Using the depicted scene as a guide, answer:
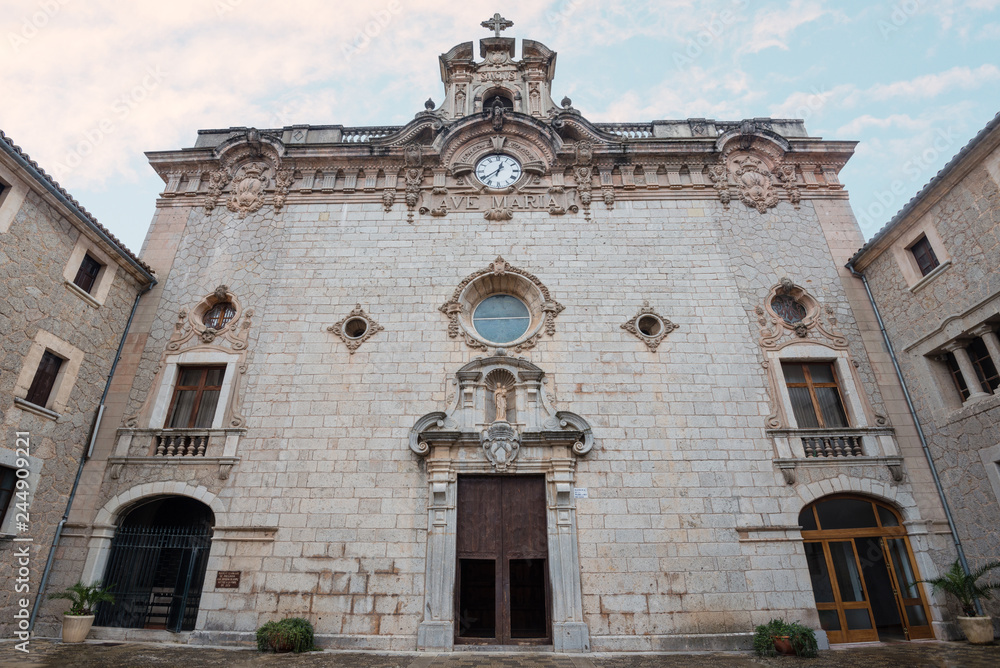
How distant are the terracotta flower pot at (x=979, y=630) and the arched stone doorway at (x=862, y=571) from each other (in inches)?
32.7

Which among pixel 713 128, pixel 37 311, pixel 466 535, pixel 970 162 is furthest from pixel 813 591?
pixel 37 311

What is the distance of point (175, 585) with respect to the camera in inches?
446

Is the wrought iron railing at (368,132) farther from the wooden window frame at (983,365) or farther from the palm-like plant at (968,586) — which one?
the palm-like plant at (968,586)

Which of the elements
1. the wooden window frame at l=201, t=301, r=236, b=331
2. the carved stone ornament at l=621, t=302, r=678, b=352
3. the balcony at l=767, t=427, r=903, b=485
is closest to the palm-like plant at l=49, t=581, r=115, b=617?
the wooden window frame at l=201, t=301, r=236, b=331

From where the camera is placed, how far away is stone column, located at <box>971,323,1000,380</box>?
32.6ft

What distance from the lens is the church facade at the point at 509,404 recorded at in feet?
33.7

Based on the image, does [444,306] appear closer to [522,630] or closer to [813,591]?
[522,630]

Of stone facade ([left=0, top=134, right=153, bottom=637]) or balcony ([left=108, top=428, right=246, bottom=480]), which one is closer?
stone facade ([left=0, top=134, right=153, bottom=637])

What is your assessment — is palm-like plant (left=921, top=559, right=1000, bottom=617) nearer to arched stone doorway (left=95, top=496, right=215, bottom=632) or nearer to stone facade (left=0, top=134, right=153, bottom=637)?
arched stone doorway (left=95, top=496, right=215, bottom=632)

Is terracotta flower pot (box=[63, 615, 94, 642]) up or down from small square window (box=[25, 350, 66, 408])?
down

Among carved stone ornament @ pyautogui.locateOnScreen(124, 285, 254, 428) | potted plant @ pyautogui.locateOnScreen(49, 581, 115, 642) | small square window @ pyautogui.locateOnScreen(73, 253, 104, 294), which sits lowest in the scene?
potted plant @ pyautogui.locateOnScreen(49, 581, 115, 642)

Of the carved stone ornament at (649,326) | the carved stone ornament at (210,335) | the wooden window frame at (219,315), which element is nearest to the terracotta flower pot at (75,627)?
the carved stone ornament at (210,335)

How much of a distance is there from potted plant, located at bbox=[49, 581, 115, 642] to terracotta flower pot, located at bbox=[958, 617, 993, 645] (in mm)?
16249

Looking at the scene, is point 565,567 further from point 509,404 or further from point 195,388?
point 195,388
